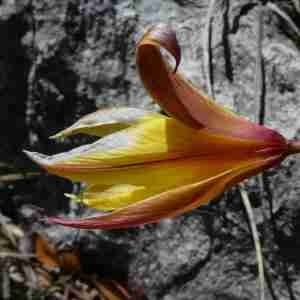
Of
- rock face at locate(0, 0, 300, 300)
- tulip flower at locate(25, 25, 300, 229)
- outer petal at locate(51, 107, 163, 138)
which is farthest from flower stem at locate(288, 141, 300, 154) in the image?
rock face at locate(0, 0, 300, 300)

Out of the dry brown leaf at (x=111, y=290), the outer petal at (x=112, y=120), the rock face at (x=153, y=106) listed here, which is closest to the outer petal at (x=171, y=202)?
the outer petal at (x=112, y=120)

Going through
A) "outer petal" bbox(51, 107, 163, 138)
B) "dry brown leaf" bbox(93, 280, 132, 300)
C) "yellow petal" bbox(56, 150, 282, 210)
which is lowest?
"dry brown leaf" bbox(93, 280, 132, 300)

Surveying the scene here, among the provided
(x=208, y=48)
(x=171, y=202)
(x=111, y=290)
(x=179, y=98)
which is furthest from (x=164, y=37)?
(x=111, y=290)

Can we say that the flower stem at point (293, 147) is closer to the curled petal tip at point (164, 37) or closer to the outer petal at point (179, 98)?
the outer petal at point (179, 98)

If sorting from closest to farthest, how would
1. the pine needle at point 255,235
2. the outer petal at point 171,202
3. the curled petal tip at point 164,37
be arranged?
the curled petal tip at point 164,37, the outer petal at point 171,202, the pine needle at point 255,235

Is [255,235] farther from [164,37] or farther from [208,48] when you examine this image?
[164,37]

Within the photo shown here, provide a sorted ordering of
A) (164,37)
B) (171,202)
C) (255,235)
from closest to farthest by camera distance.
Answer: (164,37) → (171,202) → (255,235)

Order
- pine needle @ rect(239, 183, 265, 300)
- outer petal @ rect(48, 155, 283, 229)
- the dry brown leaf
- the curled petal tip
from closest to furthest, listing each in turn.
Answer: the curled petal tip → outer petal @ rect(48, 155, 283, 229) → pine needle @ rect(239, 183, 265, 300) → the dry brown leaf

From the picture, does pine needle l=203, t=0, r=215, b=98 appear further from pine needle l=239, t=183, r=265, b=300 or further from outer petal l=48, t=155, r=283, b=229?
outer petal l=48, t=155, r=283, b=229
